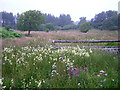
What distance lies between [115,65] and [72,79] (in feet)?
6.00

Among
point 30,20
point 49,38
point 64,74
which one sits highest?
point 30,20

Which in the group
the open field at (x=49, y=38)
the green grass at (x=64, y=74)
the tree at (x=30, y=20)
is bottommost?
the green grass at (x=64, y=74)

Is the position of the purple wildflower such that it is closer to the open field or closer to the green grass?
the green grass

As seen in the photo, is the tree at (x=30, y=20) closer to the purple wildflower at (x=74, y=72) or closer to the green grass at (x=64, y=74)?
the green grass at (x=64, y=74)

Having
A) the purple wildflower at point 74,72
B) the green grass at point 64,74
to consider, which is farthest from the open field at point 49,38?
the purple wildflower at point 74,72

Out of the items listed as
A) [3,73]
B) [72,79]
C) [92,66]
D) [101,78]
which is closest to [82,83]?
[72,79]

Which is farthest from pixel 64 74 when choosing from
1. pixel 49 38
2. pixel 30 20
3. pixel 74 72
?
pixel 30 20

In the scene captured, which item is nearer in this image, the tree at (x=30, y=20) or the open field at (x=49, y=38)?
the open field at (x=49, y=38)

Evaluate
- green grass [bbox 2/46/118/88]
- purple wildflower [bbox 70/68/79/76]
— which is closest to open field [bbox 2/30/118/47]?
green grass [bbox 2/46/118/88]

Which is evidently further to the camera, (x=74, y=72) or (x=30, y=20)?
(x=30, y=20)

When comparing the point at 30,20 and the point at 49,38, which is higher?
the point at 30,20

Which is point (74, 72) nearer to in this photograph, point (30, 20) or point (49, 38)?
point (49, 38)

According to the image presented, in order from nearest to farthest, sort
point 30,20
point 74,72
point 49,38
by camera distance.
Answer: point 74,72
point 49,38
point 30,20

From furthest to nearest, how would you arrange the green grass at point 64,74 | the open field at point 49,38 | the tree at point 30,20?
the tree at point 30,20, the open field at point 49,38, the green grass at point 64,74
